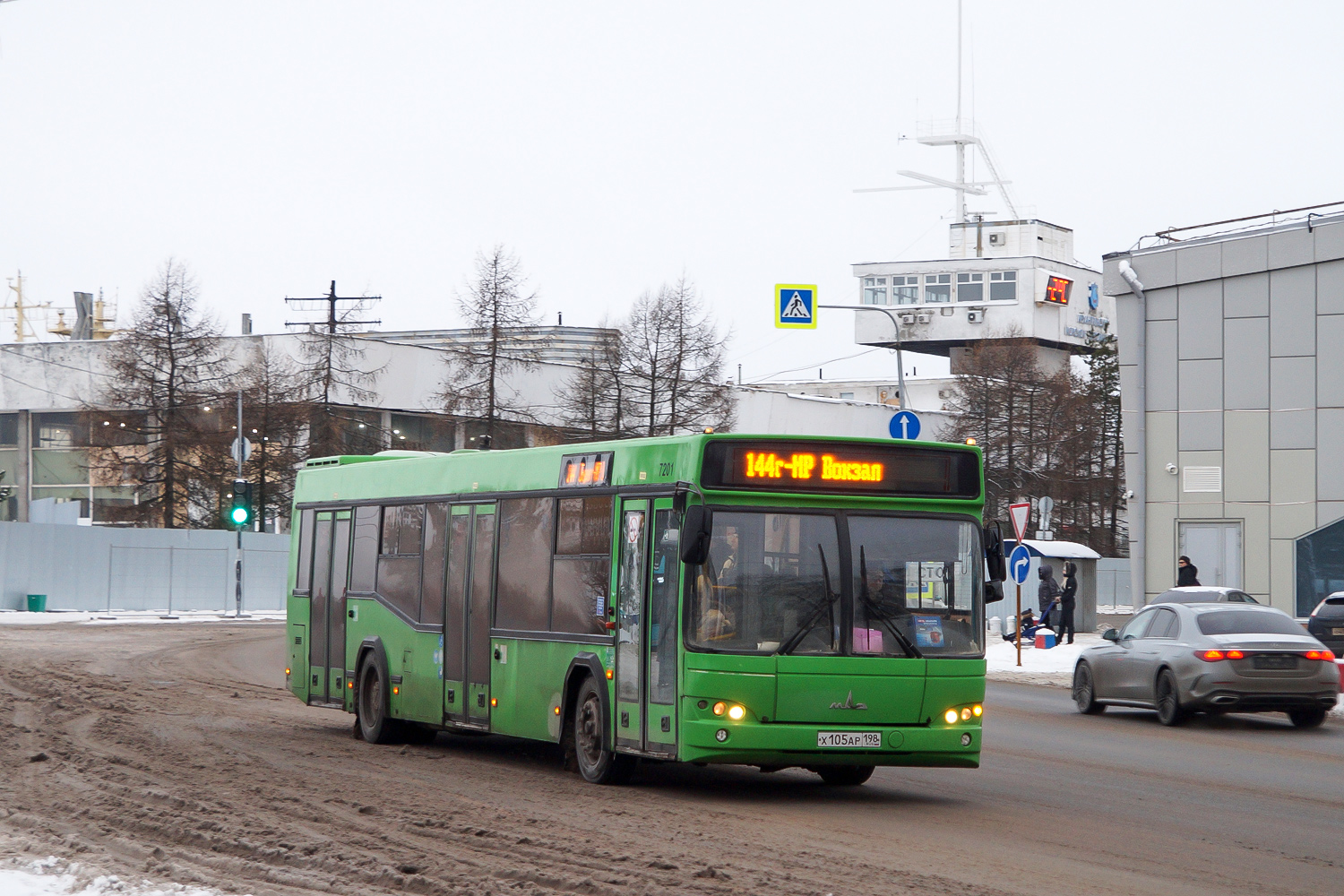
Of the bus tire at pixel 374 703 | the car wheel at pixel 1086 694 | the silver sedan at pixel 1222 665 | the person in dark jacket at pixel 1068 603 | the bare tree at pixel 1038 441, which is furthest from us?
the bare tree at pixel 1038 441

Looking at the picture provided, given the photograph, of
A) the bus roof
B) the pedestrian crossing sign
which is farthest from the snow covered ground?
the bus roof

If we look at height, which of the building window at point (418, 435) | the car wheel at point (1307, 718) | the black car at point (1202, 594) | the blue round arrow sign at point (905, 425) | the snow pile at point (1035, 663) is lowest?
the snow pile at point (1035, 663)

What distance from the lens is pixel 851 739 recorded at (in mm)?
11734

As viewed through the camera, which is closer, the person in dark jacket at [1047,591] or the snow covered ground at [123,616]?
the person in dark jacket at [1047,591]

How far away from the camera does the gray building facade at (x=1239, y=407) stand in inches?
1444

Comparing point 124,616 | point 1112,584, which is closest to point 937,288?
point 1112,584

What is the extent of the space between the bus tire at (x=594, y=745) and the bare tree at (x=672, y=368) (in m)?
49.0

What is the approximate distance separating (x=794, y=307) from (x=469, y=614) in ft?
60.4

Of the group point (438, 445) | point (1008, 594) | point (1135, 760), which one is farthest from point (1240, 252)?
point (438, 445)

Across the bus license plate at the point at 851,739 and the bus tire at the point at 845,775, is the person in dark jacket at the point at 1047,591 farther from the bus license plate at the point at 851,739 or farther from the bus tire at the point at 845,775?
the bus license plate at the point at 851,739

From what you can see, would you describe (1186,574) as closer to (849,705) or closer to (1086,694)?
(1086,694)

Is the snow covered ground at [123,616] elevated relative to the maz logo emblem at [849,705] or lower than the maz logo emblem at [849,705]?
lower

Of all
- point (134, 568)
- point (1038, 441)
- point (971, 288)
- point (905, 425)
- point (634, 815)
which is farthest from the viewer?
point (971, 288)

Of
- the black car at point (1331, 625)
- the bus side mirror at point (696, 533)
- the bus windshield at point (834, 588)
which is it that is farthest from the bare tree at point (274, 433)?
the bus side mirror at point (696, 533)
